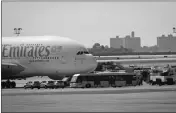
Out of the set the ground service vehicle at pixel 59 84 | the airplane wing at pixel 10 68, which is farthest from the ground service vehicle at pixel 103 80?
the airplane wing at pixel 10 68

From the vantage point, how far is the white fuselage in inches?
3462

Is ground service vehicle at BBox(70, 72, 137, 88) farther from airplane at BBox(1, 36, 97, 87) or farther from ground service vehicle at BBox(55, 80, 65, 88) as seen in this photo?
airplane at BBox(1, 36, 97, 87)

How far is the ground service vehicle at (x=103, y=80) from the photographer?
8312 centimetres

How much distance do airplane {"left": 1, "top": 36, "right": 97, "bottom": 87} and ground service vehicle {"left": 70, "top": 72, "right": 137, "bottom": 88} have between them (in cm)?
383

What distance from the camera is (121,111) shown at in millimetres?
40344

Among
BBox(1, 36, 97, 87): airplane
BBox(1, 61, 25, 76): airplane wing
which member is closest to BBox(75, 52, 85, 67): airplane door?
BBox(1, 36, 97, 87): airplane

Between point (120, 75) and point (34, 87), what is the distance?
13.1 metres

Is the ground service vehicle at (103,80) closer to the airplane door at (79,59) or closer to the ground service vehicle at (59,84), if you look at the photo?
the ground service vehicle at (59,84)

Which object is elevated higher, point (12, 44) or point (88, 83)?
point (12, 44)

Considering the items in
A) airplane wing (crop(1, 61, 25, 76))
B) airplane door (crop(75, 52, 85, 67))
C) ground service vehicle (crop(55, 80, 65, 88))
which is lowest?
ground service vehicle (crop(55, 80, 65, 88))

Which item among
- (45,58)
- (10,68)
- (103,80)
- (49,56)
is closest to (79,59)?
(49,56)

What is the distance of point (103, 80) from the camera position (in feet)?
280

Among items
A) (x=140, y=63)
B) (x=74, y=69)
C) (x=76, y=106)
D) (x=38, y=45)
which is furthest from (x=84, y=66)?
(x=140, y=63)

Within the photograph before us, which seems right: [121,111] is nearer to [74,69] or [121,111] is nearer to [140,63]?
[74,69]
